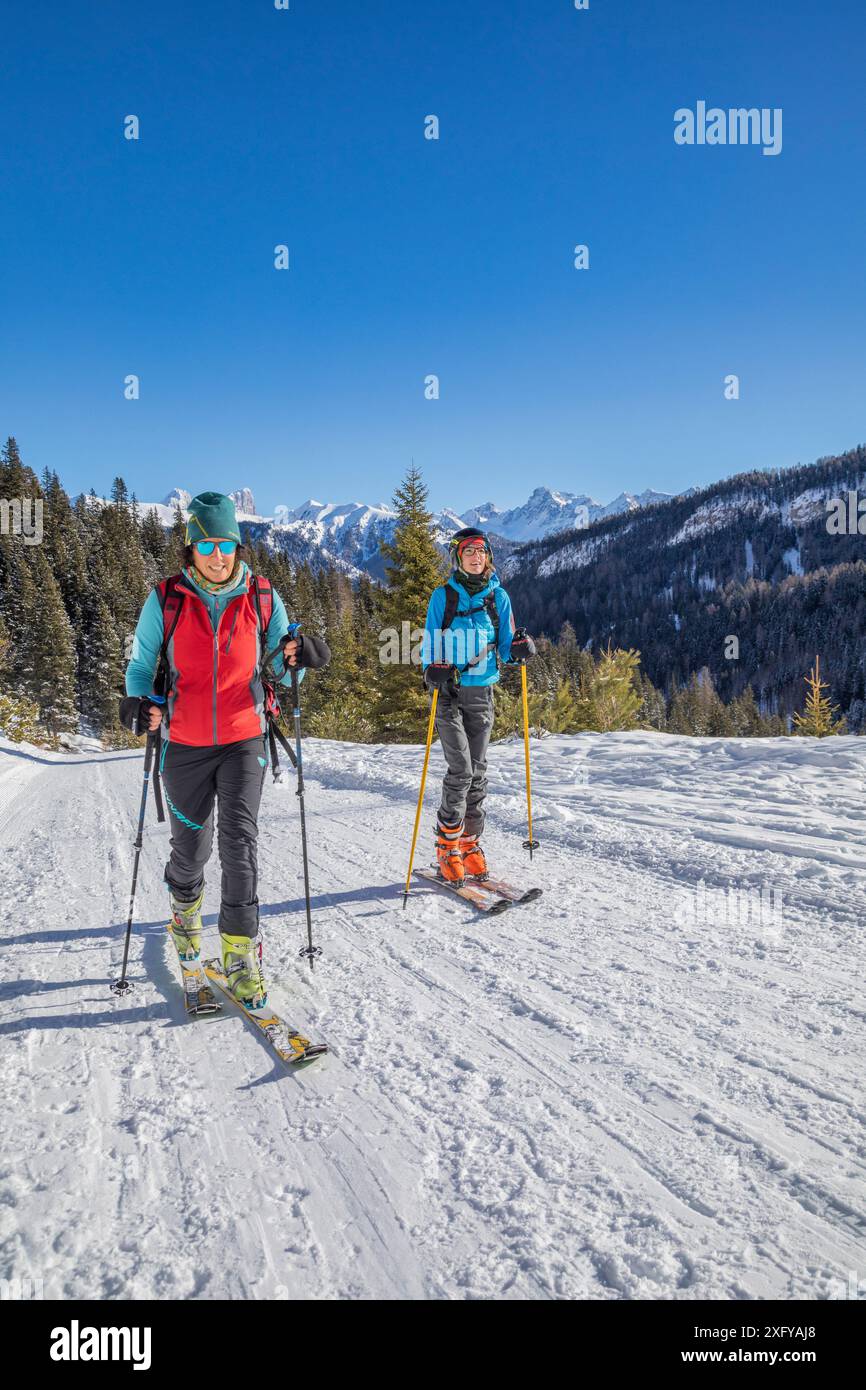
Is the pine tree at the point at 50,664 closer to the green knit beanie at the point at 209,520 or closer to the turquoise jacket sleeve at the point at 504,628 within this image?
the turquoise jacket sleeve at the point at 504,628

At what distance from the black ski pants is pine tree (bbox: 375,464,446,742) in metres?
16.7

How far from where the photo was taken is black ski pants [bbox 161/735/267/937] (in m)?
3.53

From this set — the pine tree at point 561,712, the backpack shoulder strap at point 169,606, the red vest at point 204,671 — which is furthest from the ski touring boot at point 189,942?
the pine tree at point 561,712

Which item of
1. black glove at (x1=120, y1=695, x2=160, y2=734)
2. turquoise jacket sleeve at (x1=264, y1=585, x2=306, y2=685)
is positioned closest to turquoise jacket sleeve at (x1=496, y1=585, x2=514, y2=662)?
turquoise jacket sleeve at (x1=264, y1=585, x2=306, y2=685)

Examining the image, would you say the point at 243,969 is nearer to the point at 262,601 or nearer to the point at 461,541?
the point at 262,601

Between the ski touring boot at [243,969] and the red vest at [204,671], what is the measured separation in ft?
3.60

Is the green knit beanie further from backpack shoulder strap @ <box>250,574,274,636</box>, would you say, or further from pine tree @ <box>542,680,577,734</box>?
pine tree @ <box>542,680,577,734</box>

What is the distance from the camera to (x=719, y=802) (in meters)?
6.91

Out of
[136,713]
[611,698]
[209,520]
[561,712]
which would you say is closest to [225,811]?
[136,713]

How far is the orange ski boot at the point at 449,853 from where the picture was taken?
5.29 m
